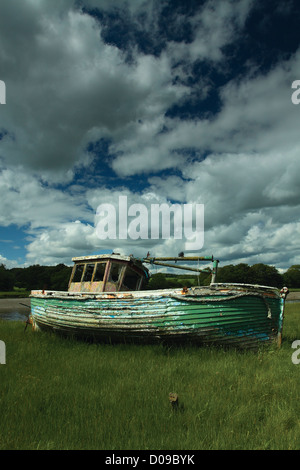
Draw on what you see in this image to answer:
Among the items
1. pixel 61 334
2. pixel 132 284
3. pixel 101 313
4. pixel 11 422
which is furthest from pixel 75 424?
pixel 132 284

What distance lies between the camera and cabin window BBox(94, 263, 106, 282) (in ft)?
35.8

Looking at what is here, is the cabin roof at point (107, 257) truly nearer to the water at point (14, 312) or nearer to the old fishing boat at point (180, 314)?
the old fishing boat at point (180, 314)

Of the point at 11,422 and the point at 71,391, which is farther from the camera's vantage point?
the point at 71,391

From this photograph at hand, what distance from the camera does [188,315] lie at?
731cm

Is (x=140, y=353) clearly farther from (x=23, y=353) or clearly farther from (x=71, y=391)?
(x=23, y=353)

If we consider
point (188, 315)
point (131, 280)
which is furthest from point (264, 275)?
point (188, 315)

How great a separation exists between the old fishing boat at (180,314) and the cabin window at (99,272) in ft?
5.40

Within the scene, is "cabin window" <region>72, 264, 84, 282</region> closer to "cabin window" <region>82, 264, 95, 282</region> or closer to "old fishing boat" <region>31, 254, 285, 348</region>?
"cabin window" <region>82, 264, 95, 282</region>

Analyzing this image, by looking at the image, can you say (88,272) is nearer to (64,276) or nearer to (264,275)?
(64,276)

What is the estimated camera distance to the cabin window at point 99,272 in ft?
35.8

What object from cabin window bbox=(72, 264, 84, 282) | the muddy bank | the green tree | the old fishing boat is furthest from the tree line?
the old fishing boat

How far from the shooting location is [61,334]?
10.2 m

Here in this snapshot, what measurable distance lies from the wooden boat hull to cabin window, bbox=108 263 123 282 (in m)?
1.83

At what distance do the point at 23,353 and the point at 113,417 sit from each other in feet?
15.5
